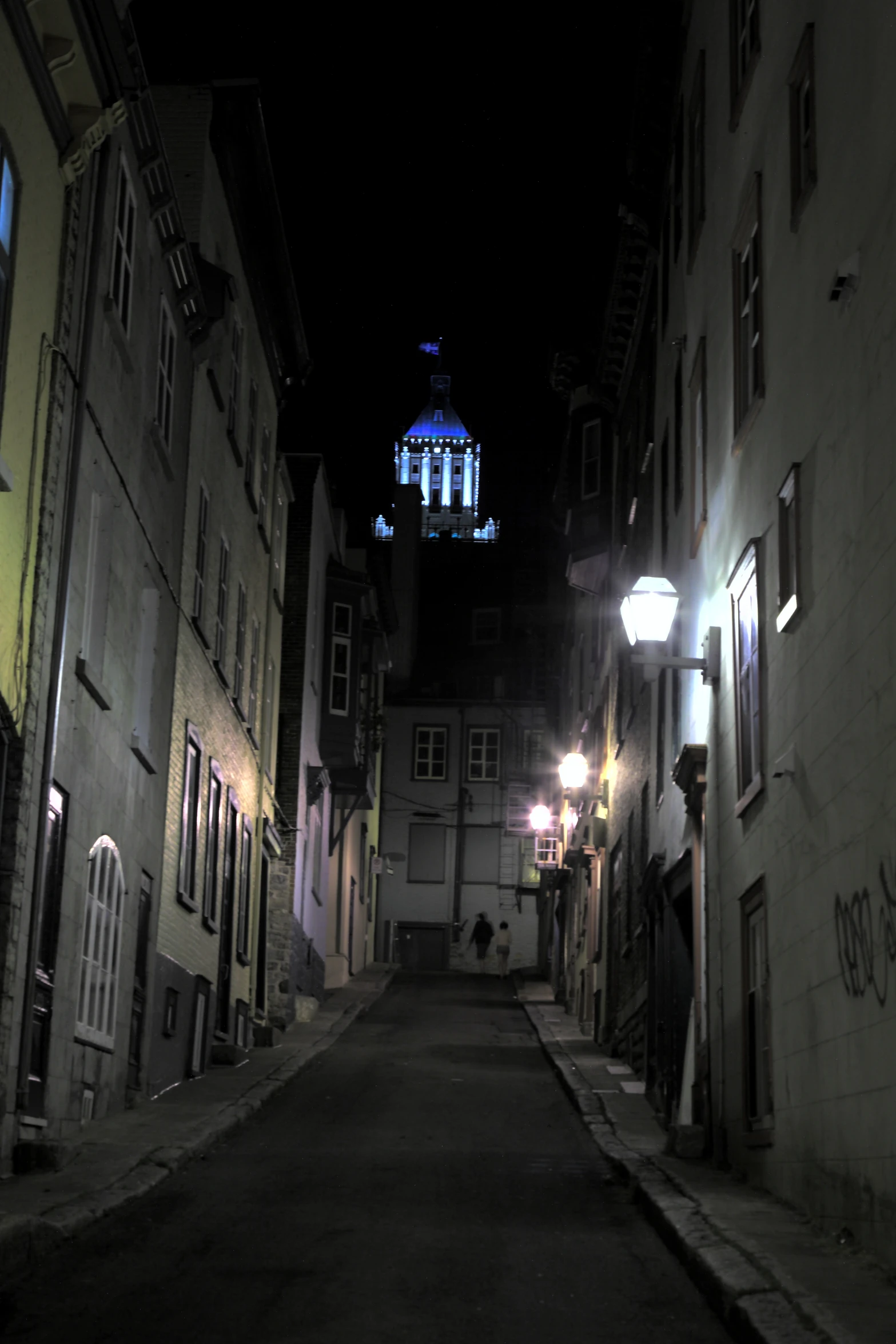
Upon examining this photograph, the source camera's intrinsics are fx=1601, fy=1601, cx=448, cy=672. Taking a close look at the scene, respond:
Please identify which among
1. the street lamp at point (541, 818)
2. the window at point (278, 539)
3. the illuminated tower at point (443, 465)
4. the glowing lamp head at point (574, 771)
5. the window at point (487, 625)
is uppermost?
the illuminated tower at point (443, 465)

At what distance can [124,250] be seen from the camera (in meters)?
14.9

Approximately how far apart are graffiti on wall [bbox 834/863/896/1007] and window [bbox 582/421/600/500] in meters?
19.3

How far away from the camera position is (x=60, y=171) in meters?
12.2

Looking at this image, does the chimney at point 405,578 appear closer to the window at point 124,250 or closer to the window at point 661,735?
the window at point 661,735

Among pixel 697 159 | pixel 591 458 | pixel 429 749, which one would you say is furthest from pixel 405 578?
pixel 697 159

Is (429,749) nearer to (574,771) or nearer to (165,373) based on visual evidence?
(574,771)

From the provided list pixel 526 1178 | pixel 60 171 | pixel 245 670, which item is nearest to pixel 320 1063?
pixel 245 670

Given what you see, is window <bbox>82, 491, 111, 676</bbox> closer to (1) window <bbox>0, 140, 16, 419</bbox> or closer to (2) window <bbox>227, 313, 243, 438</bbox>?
(1) window <bbox>0, 140, 16, 419</bbox>

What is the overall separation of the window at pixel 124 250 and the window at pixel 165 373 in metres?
1.70

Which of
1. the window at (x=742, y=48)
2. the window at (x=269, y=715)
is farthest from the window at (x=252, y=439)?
the window at (x=742, y=48)

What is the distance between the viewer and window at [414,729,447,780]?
59.4m

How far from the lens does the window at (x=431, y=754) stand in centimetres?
5944

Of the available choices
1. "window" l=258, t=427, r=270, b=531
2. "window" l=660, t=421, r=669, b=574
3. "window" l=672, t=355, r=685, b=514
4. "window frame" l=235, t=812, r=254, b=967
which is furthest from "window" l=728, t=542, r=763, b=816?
"window" l=258, t=427, r=270, b=531

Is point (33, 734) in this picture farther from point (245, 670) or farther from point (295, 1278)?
point (245, 670)
